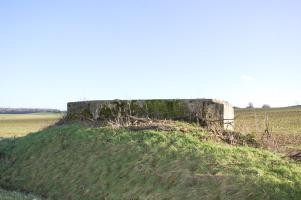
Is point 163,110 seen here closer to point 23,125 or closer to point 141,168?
point 141,168

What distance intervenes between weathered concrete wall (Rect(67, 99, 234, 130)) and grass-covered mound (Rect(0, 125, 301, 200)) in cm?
153

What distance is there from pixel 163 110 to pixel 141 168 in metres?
5.28

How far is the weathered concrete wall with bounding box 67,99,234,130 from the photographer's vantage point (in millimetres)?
17281

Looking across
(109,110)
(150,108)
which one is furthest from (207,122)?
(109,110)

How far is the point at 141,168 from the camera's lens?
42.4 ft

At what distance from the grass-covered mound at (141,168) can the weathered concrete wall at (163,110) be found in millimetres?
1532

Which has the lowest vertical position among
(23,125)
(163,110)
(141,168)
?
(23,125)

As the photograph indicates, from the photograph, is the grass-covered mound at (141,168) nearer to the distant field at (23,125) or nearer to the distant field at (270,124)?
the distant field at (270,124)

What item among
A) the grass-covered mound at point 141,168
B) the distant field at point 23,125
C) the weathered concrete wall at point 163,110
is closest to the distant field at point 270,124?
the weathered concrete wall at point 163,110

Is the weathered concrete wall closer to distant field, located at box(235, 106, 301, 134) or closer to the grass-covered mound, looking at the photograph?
distant field, located at box(235, 106, 301, 134)

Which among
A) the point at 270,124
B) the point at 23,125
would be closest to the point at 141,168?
the point at 270,124

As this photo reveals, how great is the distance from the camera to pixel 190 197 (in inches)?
430

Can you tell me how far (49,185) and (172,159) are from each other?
13.2 feet

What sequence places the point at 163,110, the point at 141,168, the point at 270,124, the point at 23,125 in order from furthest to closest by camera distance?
1. the point at 23,125
2. the point at 270,124
3. the point at 163,110
4. the point at 141,168
